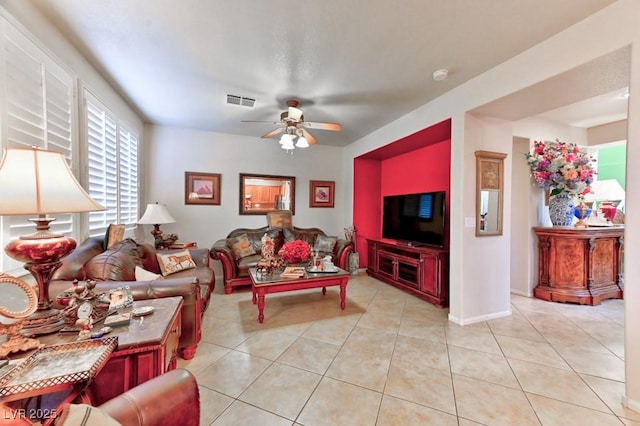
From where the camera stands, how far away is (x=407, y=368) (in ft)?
6.67

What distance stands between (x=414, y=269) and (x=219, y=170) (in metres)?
3.82

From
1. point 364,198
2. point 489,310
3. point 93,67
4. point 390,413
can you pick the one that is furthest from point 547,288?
point 93,67

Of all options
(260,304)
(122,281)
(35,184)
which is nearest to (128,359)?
(35,184)

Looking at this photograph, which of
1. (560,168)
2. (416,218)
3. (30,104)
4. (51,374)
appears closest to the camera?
(51,374)

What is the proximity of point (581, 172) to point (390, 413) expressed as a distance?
403 cm

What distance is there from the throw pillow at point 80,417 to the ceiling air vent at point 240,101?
3.21 meters

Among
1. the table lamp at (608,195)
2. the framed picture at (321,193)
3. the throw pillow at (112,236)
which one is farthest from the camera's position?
the framed picture at (321,193)

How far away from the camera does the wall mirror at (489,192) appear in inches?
114

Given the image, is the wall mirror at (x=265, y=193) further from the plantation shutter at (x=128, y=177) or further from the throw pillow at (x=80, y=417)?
the throw pillow at (x=80, y=417)

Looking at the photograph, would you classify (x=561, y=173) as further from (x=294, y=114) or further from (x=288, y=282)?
(x=288, y=282)

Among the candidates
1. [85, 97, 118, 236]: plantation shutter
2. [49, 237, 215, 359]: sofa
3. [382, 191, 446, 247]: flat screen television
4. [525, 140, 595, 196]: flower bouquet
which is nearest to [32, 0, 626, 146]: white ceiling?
[85, 97, 118, 236]: plantation shutter

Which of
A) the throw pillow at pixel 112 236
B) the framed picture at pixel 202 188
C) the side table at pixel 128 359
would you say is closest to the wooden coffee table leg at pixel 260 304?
the side table at pixel 128 359

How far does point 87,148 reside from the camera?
2.43 m

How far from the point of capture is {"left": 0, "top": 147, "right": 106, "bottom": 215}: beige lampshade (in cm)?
115
